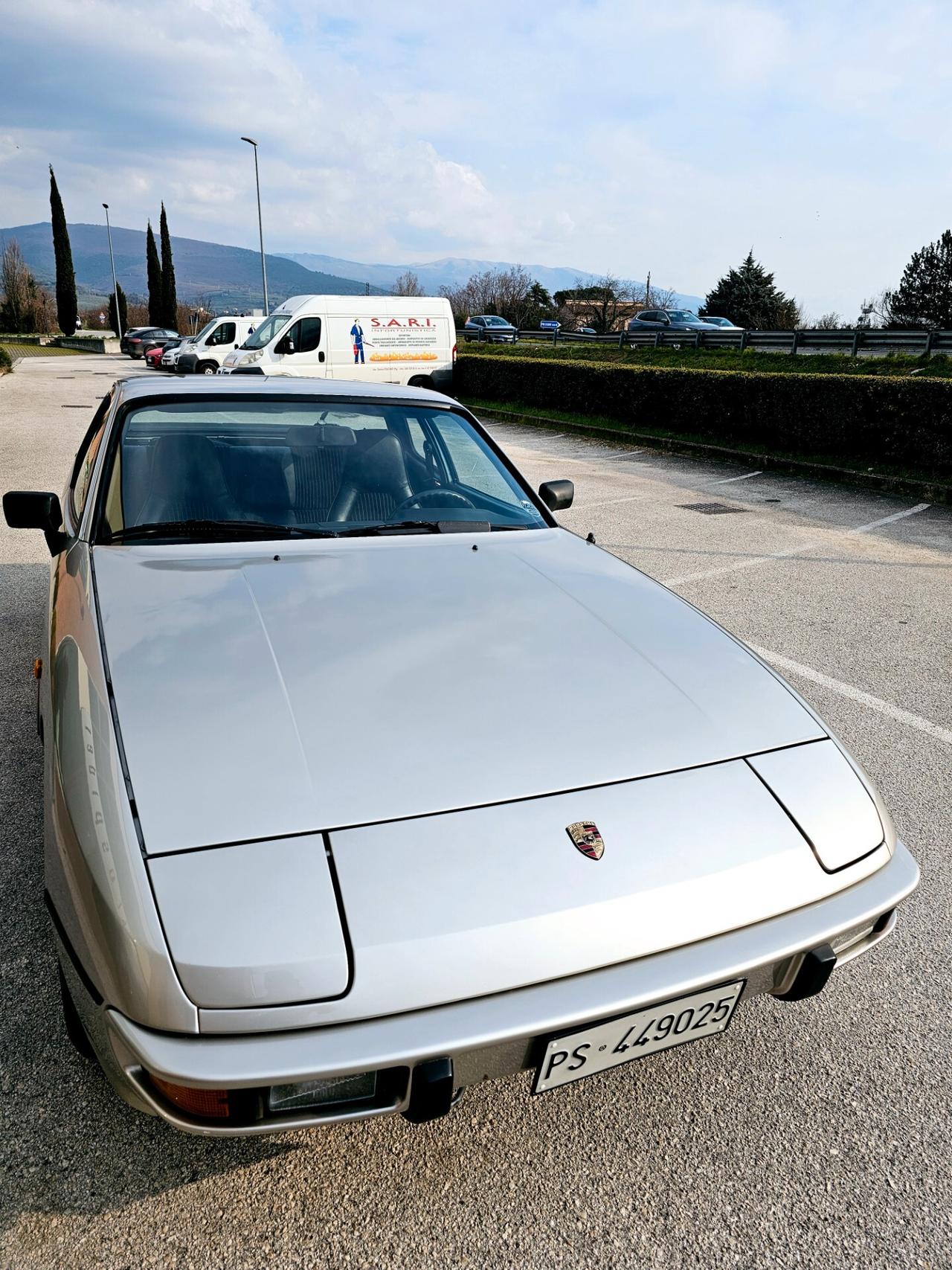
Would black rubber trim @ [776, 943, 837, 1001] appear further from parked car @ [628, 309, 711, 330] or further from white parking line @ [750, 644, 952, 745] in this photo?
parked car @ [628, 309, 711, 330]

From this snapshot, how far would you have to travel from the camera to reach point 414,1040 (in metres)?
1.33

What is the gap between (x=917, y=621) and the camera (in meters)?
5.38

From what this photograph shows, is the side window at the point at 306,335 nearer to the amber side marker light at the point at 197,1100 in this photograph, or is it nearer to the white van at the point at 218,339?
the white van at the point at 218,339

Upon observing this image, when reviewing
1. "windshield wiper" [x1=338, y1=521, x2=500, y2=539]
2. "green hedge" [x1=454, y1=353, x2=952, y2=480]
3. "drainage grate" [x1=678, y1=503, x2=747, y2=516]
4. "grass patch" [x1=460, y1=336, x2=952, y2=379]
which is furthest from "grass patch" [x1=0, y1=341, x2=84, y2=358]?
"windshield wiper" [x1=338, y1=521, x2=500, y2=539]

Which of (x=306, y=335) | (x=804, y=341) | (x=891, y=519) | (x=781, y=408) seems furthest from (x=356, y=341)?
(x=891, y=519)

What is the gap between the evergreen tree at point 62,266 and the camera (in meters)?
55.3

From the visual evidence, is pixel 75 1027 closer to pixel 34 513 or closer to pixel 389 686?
pixel 389 686

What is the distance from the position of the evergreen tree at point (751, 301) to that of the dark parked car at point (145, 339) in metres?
26.4

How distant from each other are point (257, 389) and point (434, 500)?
797mm

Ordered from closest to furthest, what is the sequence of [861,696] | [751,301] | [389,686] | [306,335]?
[389,686]
[861,696]
[306,335]
[751,301]

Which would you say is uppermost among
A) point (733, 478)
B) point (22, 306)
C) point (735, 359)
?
point (735, 359)

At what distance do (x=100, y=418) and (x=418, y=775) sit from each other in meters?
A: 2.56

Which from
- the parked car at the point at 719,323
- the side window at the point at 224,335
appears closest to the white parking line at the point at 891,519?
the side window at the point at 224,335

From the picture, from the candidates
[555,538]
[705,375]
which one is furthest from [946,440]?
[555,538]
